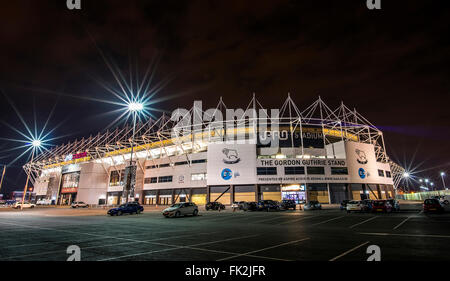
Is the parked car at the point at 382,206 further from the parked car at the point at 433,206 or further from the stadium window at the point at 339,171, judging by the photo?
the stadium window at the point at 339,171

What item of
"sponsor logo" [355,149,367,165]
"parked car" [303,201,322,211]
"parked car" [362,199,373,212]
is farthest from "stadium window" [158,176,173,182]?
"sponsor logo" [355,149,367,165]

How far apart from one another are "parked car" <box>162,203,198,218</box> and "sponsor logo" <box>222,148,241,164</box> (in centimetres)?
2768

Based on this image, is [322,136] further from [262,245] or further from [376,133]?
[262,245]

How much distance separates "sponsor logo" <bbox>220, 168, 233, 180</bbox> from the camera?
5553cm

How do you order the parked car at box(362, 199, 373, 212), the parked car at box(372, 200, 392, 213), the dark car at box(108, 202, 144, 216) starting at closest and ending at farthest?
1. the parked car at box(372, 200, 392, 213)
2. the parked car at box(362, 199, 373, 212)
3. the dark car at box(108, 202, 144, 216)

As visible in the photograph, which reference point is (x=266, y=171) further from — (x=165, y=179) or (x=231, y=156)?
(x=165, y=179)

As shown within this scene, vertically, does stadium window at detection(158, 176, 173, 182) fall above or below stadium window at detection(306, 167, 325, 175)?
Answer: below

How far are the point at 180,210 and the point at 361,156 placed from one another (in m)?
52.9

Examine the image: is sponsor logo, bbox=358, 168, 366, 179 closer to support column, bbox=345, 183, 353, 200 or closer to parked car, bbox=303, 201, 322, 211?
support column, bbox=345, 183, 353, 200

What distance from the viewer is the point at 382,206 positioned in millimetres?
26500

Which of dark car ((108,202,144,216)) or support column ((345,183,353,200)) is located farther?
support column ((345,183,353,200))

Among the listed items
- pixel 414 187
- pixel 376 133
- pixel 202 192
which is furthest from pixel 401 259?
pixel 414 187

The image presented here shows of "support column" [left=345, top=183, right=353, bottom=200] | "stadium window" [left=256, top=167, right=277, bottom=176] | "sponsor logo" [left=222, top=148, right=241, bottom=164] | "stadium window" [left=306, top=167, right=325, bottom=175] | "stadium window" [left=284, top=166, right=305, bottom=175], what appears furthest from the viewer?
"sponsor logo" [left=222, top=148, right=241, bottom=164]

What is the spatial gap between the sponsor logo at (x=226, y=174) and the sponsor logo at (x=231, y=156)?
6.56 feet
